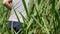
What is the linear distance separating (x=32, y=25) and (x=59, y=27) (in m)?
0.07

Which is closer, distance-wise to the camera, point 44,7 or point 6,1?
point 44,7

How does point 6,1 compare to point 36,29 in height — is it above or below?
above

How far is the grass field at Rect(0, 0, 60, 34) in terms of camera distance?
0.51m

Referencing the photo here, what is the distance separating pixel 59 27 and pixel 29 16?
8 cm

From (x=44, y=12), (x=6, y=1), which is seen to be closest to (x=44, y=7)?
(x=44, y=12)

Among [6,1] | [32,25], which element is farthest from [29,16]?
[6,1]

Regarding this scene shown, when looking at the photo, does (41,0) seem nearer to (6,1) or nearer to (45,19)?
(45,19)

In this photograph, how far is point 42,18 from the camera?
537 millimetres

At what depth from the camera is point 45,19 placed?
0.54 metres

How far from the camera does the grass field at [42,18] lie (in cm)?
51

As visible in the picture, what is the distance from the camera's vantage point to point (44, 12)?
1.82ft

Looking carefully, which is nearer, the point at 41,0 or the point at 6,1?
the point at 41,0

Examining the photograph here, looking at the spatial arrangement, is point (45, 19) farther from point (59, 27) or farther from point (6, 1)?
point (6, 1)

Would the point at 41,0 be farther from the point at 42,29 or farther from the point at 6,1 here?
the point at 6,1
